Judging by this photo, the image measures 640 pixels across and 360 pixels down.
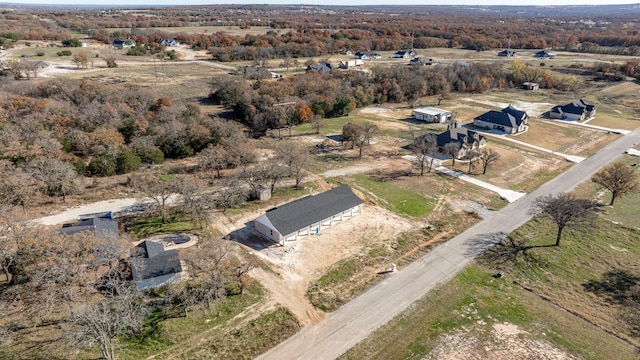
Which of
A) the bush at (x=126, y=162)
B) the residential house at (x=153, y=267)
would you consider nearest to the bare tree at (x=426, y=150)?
the residential house at (x=153, y=267)

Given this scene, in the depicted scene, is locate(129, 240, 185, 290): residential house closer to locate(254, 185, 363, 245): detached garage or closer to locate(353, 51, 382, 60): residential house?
locate(254, 185, 363, 245): detached garage

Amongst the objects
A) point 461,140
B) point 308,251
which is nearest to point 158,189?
point 308,251

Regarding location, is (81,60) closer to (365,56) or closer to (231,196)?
(231,196)

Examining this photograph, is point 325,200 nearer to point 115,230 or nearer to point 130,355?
point 115,230

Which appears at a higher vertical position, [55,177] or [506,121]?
[506,121]

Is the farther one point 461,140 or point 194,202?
point 461,140

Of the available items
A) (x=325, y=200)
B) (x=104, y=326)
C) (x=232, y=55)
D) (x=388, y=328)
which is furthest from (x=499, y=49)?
(x=104, y=326)

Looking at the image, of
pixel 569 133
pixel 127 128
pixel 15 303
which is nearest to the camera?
pixel 15 303

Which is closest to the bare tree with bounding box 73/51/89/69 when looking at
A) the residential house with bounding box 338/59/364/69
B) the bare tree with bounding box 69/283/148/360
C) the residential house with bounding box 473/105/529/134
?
the residential house with bounding box 338/59/364/69
